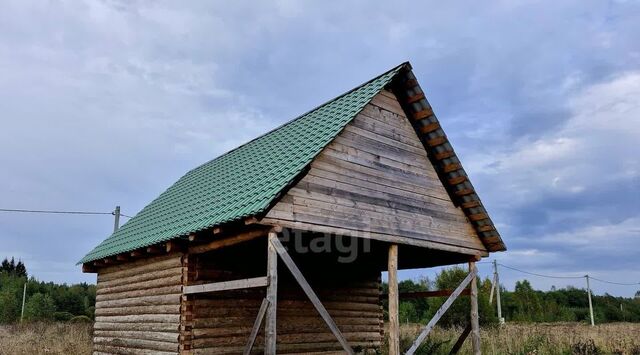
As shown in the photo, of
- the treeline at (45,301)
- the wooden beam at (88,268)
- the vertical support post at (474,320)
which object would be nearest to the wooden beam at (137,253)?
the wooden beam at (88,268)

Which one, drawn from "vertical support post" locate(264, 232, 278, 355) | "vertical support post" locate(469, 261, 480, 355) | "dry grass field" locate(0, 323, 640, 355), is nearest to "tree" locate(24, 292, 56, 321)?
"dry grass field" locate(0, 323, 640, 355)

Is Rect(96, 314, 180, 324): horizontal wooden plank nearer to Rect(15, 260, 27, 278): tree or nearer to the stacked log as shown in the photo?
the stacked log

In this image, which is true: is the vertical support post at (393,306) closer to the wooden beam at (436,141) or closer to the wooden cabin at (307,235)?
the wooden cabin at (307,235)

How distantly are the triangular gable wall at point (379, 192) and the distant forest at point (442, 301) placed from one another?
15739 millimetres

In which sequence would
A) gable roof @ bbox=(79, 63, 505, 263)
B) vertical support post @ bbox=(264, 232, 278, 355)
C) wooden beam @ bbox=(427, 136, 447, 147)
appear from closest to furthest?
vertical support post @ bbox=(264, 232, 278, 355)
gable roof @ bbox=(79, 63, 505, 263)
wooden beam @ bbox=(427, 136, 447, 147)

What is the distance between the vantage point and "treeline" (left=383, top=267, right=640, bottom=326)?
27828mm

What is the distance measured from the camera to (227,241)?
395 inches

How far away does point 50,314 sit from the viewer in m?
32.6

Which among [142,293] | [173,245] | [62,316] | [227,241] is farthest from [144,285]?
[62,316]

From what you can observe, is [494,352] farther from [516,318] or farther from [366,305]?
[516,318]

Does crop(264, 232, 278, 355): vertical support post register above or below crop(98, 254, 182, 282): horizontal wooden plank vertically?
below

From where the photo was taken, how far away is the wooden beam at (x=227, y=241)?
9.36 m

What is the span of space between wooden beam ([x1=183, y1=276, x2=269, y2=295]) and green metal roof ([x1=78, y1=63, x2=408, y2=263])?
1038 mm

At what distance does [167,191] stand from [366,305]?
281 inches
